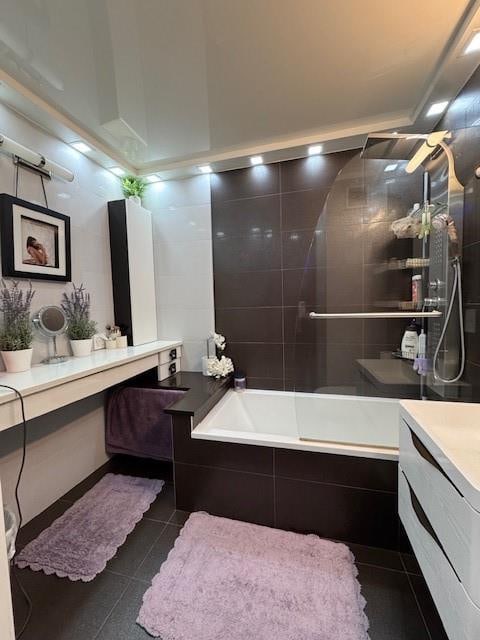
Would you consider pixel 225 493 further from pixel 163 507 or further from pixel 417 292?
pixel 417 292

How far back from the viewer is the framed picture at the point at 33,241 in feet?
4.83

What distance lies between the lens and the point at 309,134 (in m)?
1.93

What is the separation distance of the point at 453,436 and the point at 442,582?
0.43m

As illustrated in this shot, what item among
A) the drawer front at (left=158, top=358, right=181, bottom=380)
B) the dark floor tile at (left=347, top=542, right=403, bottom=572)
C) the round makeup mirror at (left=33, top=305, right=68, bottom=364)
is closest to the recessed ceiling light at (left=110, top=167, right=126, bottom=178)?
the round makeup mirror at (left=33, top=305, right=68, bottom=364)

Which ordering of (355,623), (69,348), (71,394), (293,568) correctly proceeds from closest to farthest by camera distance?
(355,623)
(293,568)
(71,394)
(69,348)

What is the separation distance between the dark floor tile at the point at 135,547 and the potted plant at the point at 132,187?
2435 mm

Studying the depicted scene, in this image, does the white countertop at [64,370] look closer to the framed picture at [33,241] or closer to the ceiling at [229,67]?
the framed picture at [33,241]

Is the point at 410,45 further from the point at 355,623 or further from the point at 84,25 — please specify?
the point at 355,623

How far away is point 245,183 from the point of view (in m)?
2.29

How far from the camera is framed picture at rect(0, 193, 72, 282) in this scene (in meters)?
1.47

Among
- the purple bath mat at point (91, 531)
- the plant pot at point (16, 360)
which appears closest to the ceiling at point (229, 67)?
the plant pot at point (16, 360)

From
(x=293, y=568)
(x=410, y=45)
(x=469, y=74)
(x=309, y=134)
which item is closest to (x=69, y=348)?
(x=293, y=568)

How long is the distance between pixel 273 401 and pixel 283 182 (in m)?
1.83

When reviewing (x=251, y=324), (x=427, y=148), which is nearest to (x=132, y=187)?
(x=251, y=324)
